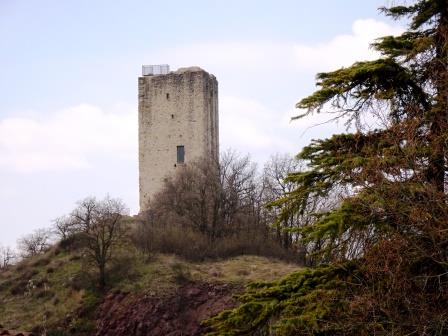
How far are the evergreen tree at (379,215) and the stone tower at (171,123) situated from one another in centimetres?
3277

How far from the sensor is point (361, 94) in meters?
9.78

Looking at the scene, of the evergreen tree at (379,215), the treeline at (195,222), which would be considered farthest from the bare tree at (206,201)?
the evergreen tree at (379,215)

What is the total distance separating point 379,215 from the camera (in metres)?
8.85

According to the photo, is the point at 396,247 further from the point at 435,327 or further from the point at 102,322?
the point at 102,322

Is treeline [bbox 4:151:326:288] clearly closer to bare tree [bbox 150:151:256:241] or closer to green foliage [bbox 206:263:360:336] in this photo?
bare tree [bbox 150:151:256:241]

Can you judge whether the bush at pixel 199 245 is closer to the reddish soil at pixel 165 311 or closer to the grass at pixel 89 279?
the grass at pixel 89 279

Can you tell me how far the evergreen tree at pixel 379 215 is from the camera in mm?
8547

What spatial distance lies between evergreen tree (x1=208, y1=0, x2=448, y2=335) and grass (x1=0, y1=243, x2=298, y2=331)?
73.1ft

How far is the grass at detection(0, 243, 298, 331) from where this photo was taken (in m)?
32.3

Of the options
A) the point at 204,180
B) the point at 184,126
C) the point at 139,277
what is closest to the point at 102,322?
the point at 139,277

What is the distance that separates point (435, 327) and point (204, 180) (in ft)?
106

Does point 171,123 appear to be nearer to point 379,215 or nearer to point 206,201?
point 206,201

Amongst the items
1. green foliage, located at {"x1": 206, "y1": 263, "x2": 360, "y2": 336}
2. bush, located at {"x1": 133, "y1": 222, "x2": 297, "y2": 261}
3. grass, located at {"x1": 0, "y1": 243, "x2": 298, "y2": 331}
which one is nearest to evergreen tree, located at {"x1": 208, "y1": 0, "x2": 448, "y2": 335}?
green foliage, located at {"x1": 206, "y1": 263, "x2": 360, "y2": 336}

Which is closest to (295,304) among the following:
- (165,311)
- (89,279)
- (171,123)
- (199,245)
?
(165,311)
